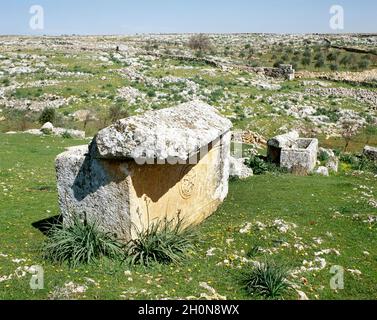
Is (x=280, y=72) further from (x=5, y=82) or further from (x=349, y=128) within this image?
(x=5, y=82)

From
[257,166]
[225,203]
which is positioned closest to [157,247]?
[225,203]

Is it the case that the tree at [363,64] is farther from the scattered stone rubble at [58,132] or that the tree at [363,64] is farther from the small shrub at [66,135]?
the small shrub at [66,135]

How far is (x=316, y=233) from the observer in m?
10.5

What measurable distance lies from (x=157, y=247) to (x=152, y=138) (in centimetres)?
214

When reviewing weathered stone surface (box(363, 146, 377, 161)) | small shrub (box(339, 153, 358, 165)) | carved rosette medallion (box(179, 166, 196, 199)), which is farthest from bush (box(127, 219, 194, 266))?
weathered stone surface (box(363, 146, 377, 161))

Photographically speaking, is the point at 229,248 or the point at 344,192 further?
the point at 344,192

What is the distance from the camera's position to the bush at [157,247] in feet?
27.8

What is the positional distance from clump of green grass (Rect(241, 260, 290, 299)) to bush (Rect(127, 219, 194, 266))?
1477 millimetres

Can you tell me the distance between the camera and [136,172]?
8500mm

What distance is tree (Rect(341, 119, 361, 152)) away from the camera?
103 feet
